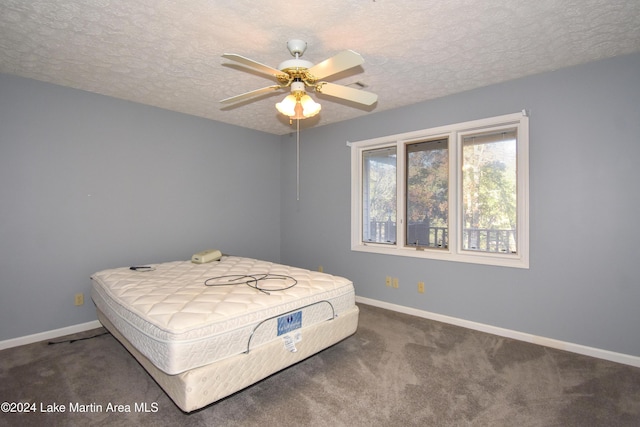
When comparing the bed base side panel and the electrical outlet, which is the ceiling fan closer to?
the bed base side panel

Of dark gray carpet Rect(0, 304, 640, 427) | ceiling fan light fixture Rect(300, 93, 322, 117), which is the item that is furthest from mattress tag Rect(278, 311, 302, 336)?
ceiling fan light fixture Rect(300, 93, 322, 117)

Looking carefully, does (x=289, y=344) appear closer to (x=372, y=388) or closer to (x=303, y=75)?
(x=372, y=388)

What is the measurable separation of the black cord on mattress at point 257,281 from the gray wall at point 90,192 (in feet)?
5.01

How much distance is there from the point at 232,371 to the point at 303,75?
1951 mm

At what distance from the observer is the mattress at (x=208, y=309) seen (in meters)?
1.70

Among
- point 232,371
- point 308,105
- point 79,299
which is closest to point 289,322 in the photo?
point 232,371

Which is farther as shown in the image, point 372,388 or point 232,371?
point 372,388

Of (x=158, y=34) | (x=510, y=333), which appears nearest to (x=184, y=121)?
(x=158, y=34)

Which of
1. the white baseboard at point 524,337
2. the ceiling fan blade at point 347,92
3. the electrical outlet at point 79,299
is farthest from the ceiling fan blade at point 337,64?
the electrical outlet at point 79,299

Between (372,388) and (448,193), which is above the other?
(448,193)

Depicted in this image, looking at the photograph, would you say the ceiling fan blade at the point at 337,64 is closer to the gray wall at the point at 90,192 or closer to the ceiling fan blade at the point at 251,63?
the ceiling fan blade at the point at 251,63

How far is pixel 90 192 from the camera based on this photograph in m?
3.26

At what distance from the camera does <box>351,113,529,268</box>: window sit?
10.1 feet

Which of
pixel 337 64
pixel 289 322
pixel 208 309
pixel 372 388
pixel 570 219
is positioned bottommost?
pixel 372 388
